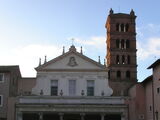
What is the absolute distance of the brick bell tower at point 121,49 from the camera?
6488 centimetres

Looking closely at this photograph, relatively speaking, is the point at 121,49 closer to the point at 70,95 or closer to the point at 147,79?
the point at 70,95

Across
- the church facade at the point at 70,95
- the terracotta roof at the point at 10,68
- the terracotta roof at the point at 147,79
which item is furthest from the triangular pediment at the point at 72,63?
the terracotta roof at the point at 147,79

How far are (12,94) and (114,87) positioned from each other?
2044 cm

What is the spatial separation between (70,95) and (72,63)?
4.24m

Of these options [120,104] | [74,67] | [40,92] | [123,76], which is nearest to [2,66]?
[40,92]

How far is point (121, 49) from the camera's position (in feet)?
217

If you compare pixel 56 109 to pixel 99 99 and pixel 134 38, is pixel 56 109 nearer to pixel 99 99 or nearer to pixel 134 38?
pixel 99 99

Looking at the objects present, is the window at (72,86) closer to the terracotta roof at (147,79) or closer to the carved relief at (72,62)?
the carved relief at (72,62)

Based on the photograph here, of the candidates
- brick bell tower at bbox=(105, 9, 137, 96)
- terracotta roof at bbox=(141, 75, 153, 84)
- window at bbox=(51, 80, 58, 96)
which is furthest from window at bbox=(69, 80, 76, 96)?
brick bell tower at bbox=(105, 9, 137, 96)

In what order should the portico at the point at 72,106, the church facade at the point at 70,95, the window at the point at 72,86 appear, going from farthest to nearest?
1. the window at the point at 72,86
2. the church facade at the point at 70,95
3. the portico at the point at 72,106

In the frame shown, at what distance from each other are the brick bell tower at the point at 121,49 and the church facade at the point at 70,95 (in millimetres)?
3747

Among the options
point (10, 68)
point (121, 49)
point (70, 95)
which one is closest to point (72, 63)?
point (70, 95)

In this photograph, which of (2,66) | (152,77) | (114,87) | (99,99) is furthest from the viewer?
(114,87)

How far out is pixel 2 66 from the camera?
49.4 m
